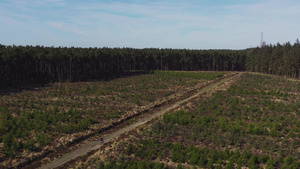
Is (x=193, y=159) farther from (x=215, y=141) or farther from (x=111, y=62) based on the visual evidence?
(x=111, y=62)

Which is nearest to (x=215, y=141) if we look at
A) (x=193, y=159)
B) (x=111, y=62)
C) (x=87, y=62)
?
(x=193, y=159)

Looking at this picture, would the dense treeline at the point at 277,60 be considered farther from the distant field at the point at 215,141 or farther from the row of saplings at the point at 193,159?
the row of saplings at the point at 193,159

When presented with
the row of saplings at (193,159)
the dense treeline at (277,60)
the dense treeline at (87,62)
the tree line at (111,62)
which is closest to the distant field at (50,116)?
the row of saplings at (193,159)

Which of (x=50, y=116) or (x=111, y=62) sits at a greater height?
(x=111, y=62)

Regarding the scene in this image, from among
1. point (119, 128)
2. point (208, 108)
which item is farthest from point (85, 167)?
point (208, 108)

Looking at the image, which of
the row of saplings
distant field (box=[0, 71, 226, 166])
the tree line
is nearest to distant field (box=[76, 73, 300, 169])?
the row of saplings
